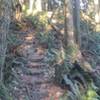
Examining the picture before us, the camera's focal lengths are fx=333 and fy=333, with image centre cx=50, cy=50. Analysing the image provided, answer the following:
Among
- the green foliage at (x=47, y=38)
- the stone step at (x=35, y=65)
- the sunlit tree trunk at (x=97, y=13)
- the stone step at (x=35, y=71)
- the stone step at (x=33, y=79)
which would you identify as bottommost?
the stone step at (x=33, y=79)

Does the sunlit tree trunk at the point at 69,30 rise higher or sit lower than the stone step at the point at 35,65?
higher

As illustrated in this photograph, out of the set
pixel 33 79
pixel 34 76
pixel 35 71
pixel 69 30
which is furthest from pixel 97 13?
pixel 33 79

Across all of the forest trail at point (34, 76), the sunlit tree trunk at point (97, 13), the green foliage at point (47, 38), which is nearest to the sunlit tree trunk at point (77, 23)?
the forest trail at point (34, 76)

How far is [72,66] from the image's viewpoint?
392 inches

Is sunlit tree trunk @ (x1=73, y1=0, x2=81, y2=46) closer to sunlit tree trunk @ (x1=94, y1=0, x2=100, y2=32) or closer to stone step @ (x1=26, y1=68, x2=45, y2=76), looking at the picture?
stone step @ (x1=26, y1=68, x2=45, y2=76)

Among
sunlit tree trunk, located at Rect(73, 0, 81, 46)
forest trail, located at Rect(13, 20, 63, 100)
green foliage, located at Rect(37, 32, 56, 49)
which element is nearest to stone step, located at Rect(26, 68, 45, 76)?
forest trail, located at Rect(13, 20, 63, 100)

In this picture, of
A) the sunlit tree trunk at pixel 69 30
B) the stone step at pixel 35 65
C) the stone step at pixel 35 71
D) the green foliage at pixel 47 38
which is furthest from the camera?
the green foliage at pixel 47 38

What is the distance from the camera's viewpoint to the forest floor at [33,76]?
9273 mm

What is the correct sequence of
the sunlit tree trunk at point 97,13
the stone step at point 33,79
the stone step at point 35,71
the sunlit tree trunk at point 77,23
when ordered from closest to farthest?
the stone step at point 33,79 < the stone step at point 35,71 < the sunlit tree trunk at point 77,23 < the sunlit tree trunk at point 97,13

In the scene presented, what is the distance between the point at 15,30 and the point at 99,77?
6.41 meters

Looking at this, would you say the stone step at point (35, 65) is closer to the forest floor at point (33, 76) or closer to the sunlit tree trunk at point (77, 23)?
the forest floor at point (33, 76)

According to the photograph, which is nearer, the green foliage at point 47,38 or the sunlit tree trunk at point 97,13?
the green foliage at point 47,38

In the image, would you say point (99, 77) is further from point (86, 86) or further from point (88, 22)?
point (88, 22)

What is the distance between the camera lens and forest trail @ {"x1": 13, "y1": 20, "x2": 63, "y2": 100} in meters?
9.27
